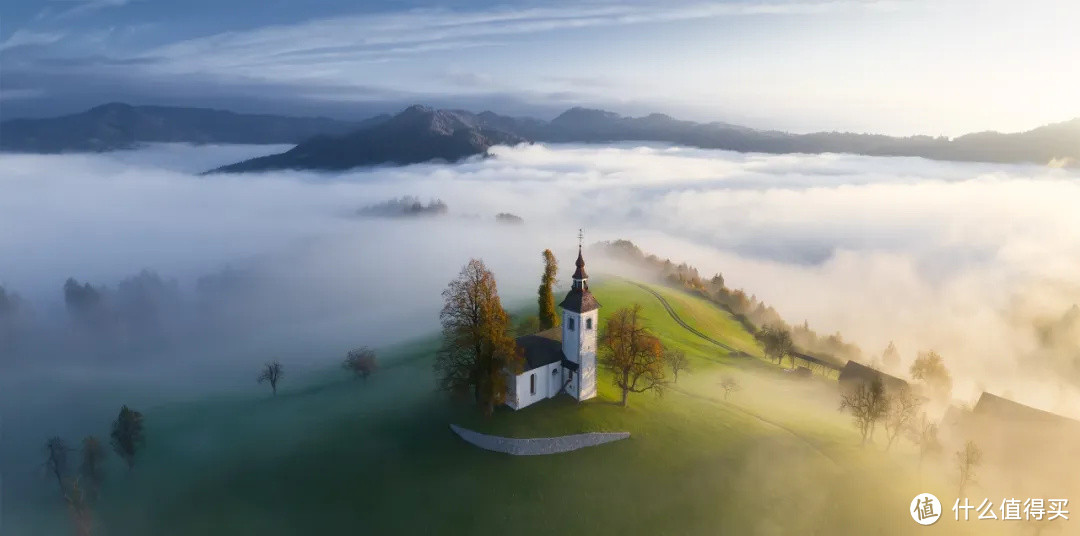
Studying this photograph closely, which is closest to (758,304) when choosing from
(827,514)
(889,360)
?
(889,360)

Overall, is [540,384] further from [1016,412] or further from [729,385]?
[1016,412]

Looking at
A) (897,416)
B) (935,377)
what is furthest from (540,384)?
(935,377)

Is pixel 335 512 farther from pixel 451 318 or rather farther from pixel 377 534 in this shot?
pixel 451 318

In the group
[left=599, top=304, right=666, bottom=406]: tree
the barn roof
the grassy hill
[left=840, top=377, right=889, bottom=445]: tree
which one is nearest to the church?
the grassy hill

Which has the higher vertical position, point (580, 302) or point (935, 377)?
point (580, 302)

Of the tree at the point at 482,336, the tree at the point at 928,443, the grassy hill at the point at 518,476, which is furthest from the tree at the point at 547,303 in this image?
the tree at the point at 928,443
